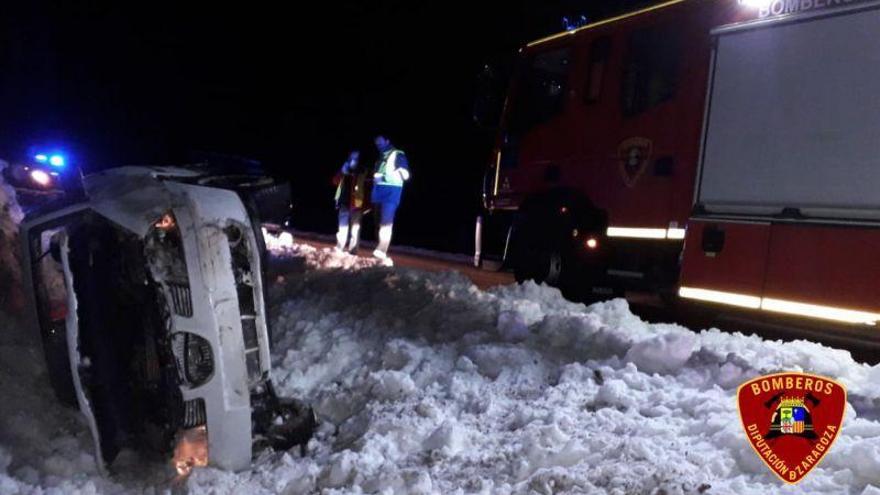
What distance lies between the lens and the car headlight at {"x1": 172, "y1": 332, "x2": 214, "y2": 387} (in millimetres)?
3283

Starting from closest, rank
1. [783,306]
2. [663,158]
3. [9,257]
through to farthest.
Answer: [9,257]
[783,306]
[663,158]

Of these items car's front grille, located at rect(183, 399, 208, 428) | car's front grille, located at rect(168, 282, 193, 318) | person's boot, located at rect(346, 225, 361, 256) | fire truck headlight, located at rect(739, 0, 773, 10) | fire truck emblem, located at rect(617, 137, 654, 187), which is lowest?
person's boot, located at rect(346, 225, 361, 256)

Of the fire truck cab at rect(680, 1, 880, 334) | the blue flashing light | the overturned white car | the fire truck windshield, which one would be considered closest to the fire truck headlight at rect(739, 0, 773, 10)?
the fire truck cab at rect(680, 1, 880, 334)

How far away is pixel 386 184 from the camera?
12.0 meters

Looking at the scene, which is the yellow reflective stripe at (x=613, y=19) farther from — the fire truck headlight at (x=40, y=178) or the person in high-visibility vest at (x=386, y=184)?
the fire truck headlight at (x=40, y=178)

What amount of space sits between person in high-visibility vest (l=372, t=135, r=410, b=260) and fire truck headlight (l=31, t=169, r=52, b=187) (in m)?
5.80

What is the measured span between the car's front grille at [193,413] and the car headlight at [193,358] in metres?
0.08

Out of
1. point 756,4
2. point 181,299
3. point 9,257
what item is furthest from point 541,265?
point 181,299

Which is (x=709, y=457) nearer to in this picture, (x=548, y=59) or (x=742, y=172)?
(x=742, y=172)

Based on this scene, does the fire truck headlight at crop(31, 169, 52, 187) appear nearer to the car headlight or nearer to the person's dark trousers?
the car headlight

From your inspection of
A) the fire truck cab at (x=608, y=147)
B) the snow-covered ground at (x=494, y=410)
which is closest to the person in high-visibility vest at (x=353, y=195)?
the fire truck cab at (x=608, y=147)

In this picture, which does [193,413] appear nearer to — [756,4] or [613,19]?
[756,4]

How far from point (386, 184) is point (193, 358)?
878 centimetres

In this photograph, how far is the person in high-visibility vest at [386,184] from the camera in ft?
38.9
